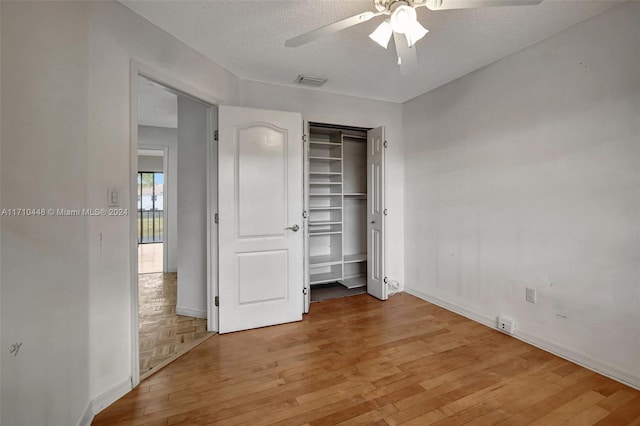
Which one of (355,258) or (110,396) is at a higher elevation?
(355,258)

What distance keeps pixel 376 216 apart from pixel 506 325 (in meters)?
1.75

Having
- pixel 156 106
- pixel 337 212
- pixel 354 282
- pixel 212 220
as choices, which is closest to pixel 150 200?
pixel 156 106

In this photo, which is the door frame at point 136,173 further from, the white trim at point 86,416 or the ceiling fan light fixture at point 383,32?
the ceiling fan light fixture at point 383,32

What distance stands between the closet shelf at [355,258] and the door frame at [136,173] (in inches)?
75.7

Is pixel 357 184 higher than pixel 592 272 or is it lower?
higher

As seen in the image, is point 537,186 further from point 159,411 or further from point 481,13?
point 159,411

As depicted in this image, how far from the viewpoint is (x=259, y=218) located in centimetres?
291

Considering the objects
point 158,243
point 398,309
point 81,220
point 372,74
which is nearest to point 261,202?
point 81,220

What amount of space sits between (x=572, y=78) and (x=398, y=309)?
2.65 metres

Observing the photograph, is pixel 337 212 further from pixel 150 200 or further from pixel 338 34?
pixel 150 200

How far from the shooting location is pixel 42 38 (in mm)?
1317

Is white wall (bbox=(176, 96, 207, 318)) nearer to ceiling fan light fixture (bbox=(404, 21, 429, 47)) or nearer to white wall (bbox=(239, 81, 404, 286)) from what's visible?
white wall (bbox=(239, 81, 404, 286))

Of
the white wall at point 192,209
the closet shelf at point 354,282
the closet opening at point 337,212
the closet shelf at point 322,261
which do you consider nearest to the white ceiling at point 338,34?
the white wall at point 192,209

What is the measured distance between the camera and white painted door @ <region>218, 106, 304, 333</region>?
2.78 meters
